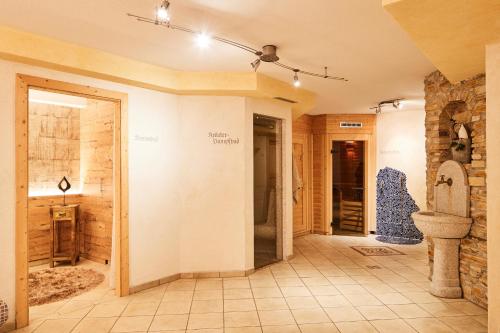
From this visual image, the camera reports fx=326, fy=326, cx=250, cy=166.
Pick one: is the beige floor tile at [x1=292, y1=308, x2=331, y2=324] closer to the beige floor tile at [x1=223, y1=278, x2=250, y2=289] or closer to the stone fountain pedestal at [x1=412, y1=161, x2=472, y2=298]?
the beige floor tile at [x1=223, y1=278, x2=250, y2=289]

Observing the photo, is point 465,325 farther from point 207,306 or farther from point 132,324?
point 132,324

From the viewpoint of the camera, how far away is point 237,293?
4.30 m

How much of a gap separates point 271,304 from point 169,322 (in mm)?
1216

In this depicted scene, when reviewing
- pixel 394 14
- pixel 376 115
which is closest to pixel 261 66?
pixel 394 14

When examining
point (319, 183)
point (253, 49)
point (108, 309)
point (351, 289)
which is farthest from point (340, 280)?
point (319, 183)

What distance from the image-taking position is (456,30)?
2.60 meters

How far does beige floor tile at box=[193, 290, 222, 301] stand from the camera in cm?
413

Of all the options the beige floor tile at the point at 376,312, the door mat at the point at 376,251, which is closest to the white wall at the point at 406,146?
the door mat at the point at 376,251

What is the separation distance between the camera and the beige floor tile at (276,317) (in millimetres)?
3484

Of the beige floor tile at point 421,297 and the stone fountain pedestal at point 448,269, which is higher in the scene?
the stone fountain pedestal at point 448,269

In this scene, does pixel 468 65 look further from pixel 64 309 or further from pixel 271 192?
pixel 64 309

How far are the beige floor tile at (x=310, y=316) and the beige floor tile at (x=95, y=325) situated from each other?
6.57 feet

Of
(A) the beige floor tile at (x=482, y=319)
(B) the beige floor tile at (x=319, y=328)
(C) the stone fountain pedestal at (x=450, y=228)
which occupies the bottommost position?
(B) the beige floor tile at (x=319, y=328)

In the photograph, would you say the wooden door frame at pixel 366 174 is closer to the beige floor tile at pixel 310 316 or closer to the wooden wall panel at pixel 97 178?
the beige floor tile at pixel 310 316
